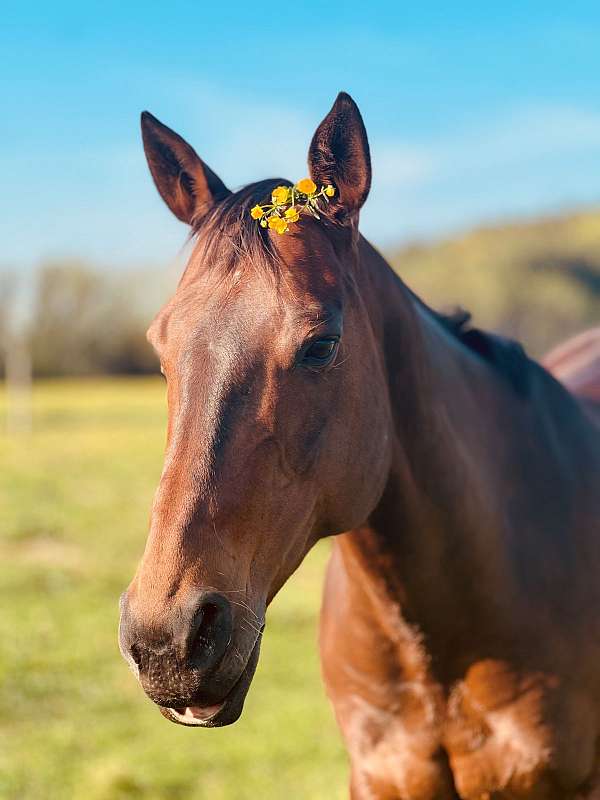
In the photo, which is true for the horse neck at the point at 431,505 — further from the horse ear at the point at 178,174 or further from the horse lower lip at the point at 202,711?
the horse lower lip at the point at 202,711

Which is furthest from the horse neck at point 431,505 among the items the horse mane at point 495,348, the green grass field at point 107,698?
the green grass field at point 107,698

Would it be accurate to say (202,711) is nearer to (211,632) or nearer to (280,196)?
(211,632)

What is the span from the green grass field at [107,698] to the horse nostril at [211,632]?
300 cm

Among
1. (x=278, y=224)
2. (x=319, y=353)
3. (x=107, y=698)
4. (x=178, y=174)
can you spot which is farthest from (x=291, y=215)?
(x=107, y=698)

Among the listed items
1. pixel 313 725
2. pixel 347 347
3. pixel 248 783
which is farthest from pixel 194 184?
A: pixel 313 725

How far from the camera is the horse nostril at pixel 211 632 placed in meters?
1.66

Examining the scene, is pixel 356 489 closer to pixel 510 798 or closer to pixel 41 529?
pixel 510 798

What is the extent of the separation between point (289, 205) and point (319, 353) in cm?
42

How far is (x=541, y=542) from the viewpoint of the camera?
100 inches

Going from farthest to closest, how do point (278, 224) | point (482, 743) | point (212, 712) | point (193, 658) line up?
1. point (482, 743)
2. point (278, 224)
3. point (212, 712)
4. point (193, 658)

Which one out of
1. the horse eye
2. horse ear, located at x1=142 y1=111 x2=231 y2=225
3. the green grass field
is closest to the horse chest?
the horse eye

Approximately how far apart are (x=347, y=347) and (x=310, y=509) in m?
0.38

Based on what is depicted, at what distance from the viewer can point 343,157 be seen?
2.16 meters

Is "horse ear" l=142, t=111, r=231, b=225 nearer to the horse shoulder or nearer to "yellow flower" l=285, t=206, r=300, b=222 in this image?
"yellow flower" l=285, t=206, r=300, b=222
